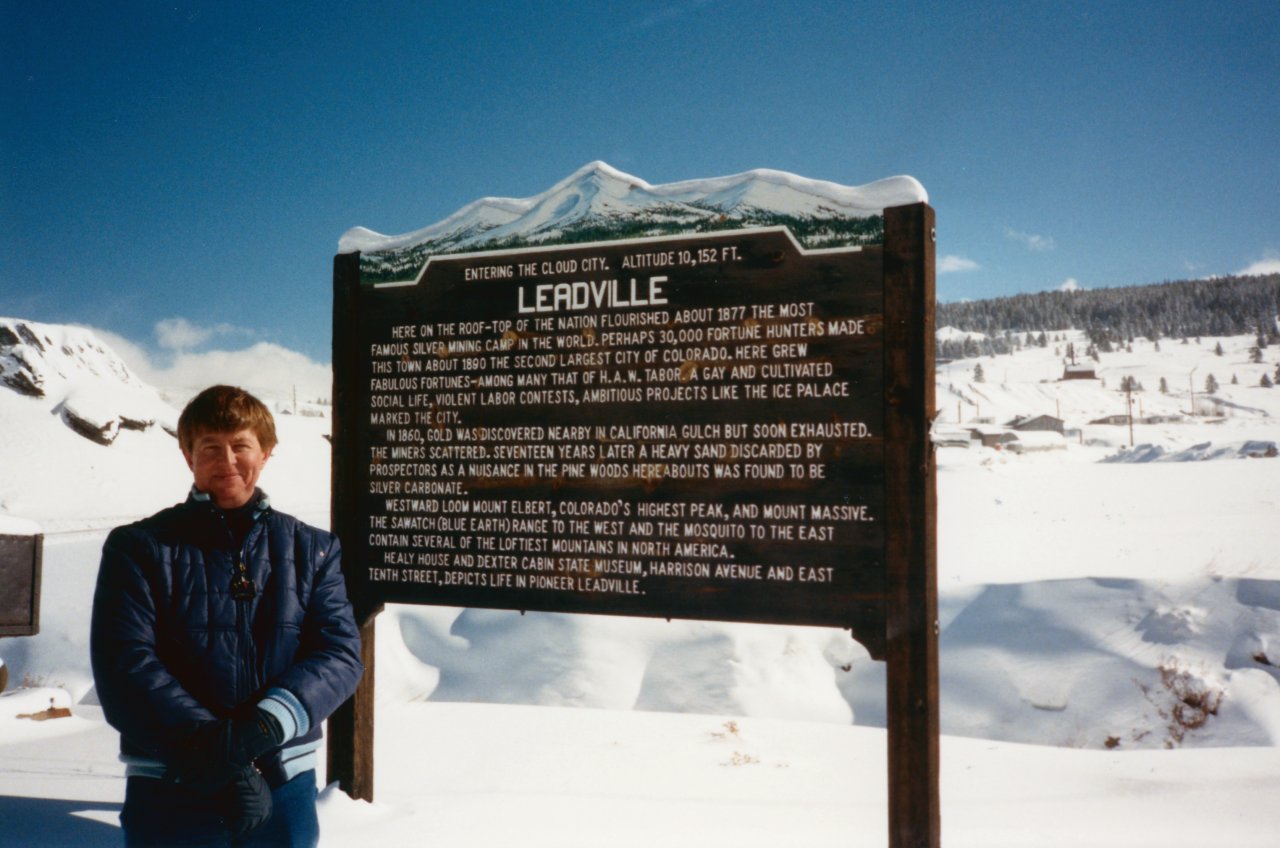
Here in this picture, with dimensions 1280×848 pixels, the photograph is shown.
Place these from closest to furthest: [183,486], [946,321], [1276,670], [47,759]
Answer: [47,759], [1276,670], [183,486], [946,321]

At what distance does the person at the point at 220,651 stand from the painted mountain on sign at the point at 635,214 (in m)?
1.91

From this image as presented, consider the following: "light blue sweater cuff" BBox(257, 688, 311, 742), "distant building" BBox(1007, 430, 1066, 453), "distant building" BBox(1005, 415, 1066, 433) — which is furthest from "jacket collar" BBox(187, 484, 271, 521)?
"distant building" BBox(1005, 415, 1066, 433)

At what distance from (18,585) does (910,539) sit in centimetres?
450

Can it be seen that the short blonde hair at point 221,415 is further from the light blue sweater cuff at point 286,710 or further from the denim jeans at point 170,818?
the denim jeans at point 170,818

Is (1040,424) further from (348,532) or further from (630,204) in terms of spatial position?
(348,532)

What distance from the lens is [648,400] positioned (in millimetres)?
3795

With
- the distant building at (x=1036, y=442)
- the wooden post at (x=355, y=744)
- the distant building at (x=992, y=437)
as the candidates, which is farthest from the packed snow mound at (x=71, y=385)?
the distant building at (x=992, y=437)

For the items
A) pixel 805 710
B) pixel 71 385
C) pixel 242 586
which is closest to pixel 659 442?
pixel 242 586

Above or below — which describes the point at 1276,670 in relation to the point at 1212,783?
below

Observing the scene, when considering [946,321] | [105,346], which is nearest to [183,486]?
[105,346]

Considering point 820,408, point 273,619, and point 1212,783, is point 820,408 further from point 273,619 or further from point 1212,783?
point 1212,783

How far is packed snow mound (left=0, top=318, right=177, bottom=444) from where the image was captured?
93.2 feet

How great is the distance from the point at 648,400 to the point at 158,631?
6.97 ft

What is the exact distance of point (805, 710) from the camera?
31.9 ft
